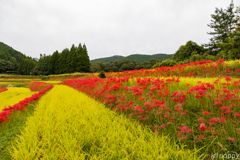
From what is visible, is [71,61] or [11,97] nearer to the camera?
[11,97]

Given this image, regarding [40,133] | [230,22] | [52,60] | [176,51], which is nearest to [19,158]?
[40,133]

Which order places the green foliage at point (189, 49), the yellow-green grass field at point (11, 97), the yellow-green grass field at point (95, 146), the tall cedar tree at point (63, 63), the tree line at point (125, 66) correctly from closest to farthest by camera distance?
1. the yellow-green grass field at point (95, 146)
2. the yellow-green grass field at point (11, 97)
3. the green foliage at point (189, 49)
4. the tall cedar tree at point (63, 63)
5. the tree line at point (125, 66)

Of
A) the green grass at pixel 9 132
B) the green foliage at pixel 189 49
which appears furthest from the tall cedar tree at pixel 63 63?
the green grass at pixel 9 132

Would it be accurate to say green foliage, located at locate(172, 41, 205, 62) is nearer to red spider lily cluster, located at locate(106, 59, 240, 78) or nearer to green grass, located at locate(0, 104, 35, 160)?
red spider lily cluster, located at locate(106, 59, 240, 78)

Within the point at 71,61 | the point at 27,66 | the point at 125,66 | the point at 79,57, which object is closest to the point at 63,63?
the point at 71,61

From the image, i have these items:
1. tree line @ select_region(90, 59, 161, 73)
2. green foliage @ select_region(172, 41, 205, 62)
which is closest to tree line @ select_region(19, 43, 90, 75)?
tree line @ select_region(90, 59, 161, 73)

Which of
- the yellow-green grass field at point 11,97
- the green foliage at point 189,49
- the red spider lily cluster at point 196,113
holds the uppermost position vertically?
the green foliage at point 189,49

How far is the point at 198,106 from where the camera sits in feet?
7.89

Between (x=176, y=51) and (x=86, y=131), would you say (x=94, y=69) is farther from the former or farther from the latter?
(x=86, y=131)

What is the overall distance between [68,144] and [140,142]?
3.48ft

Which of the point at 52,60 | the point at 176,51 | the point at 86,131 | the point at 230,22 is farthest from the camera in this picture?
the point at 52,60

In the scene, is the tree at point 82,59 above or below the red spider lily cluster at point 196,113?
above

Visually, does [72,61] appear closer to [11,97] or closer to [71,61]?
[71,61]

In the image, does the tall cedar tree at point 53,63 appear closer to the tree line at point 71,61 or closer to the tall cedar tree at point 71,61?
the tree line at point 71,61
